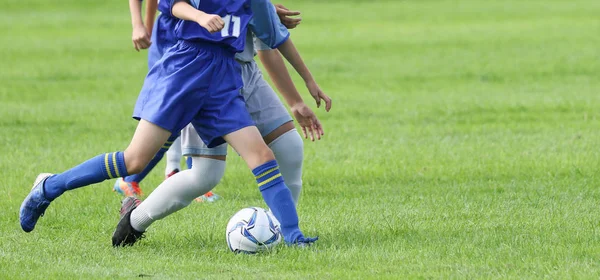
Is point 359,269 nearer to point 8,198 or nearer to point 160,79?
point 160,79

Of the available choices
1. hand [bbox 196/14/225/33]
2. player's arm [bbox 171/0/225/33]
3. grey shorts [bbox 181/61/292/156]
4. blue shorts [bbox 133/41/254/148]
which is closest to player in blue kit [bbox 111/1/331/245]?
grey shorts [bbox 181/61/292/156]

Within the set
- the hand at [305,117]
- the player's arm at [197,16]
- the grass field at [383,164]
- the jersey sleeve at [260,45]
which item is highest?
the player's arm at [197,16]

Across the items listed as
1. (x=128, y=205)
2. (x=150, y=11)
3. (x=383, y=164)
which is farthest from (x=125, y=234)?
(x=383, y=164)

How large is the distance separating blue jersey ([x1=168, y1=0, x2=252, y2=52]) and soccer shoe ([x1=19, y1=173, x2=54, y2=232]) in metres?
1.10

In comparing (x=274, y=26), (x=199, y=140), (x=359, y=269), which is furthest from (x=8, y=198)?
(x=359, y=269)

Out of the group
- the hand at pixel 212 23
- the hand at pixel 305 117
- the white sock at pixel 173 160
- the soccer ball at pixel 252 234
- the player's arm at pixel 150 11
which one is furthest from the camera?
the white sock at pixel 173 160

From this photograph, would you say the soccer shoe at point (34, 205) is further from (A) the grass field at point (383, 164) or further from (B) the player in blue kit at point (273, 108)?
(B) the player in blue kit at point (273, 108)

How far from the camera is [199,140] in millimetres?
5859

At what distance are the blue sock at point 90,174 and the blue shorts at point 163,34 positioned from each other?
80cm

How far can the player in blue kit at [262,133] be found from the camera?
5.77 metres

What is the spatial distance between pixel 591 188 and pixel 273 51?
9.67ft

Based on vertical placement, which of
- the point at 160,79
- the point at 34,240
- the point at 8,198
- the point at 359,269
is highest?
the point at 160,79

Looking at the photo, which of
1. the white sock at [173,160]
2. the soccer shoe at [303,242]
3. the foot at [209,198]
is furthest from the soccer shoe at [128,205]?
the white sock at [173,160]

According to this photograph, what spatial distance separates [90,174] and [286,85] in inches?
46.4
